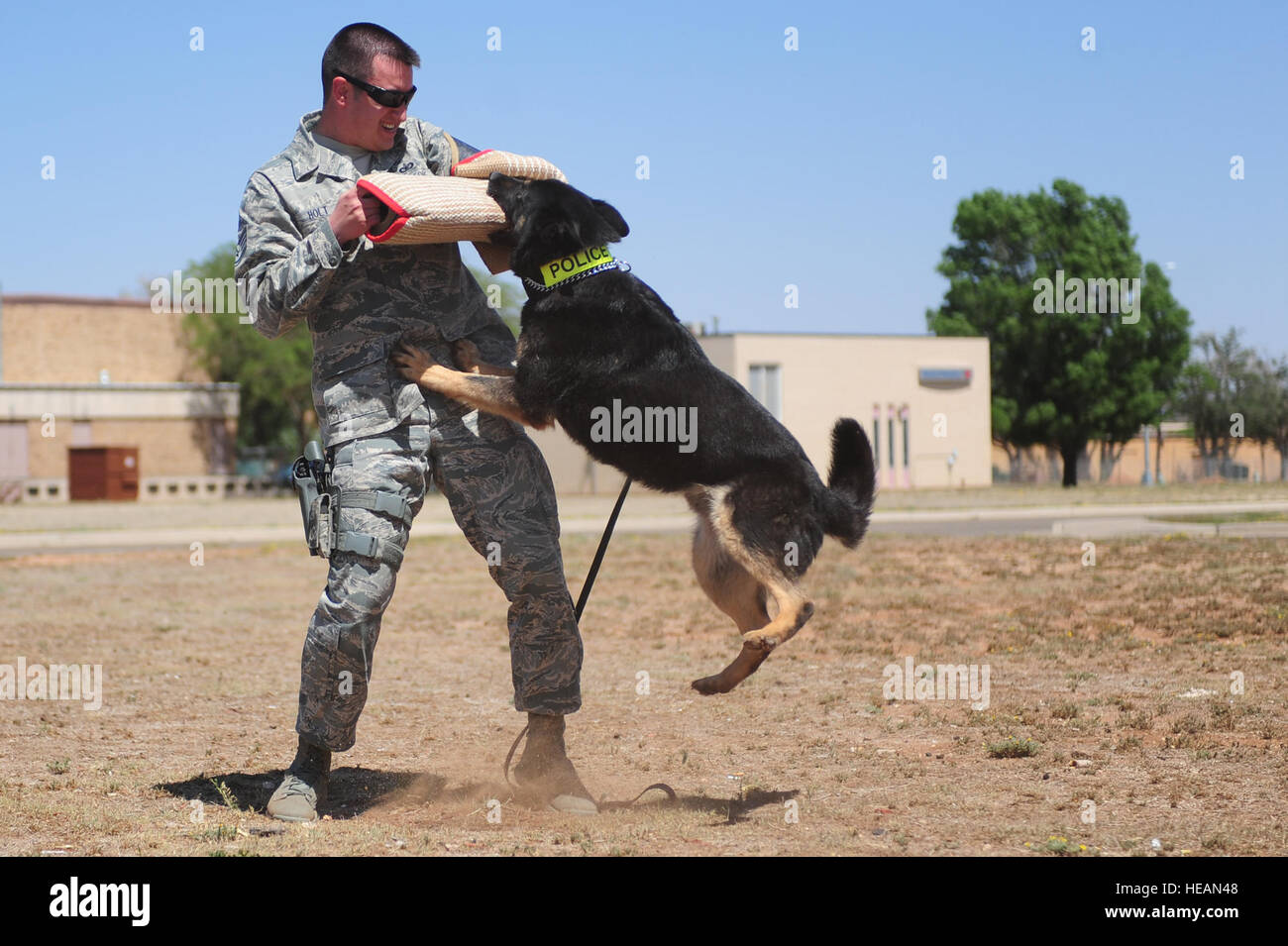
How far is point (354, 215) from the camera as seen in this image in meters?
4.14

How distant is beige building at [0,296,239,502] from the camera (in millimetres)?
48250

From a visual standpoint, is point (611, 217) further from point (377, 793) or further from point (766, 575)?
point (377, 793)

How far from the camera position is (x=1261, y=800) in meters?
4.27

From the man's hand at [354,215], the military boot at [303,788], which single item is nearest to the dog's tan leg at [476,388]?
the man's hand at [354,215]

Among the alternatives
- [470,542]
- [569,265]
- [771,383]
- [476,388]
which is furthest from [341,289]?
[771,383]

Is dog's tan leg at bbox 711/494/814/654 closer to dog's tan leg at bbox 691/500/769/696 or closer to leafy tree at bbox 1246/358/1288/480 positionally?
dog's tan leg at bbox 691/500/769/696

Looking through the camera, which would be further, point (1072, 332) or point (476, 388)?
point (1072, 332)

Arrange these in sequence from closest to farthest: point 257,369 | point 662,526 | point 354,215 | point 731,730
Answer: point 354,215 → point 731,730 → point 662,526 → point 257,369

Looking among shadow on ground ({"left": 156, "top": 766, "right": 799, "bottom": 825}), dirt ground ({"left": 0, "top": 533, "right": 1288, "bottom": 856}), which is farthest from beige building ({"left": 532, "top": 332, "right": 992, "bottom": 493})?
shadow on ground ({"left": 156, "top": 766, "right": 799, "bottom": 825})

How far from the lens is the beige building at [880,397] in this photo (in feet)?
145

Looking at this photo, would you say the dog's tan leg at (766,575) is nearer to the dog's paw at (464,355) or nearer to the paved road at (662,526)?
the dog's paw at (464,355)

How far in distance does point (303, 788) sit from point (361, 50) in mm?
2657

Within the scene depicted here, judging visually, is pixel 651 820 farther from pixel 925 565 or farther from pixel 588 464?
pixel 588 464

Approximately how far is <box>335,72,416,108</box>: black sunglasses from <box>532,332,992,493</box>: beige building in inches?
1521
